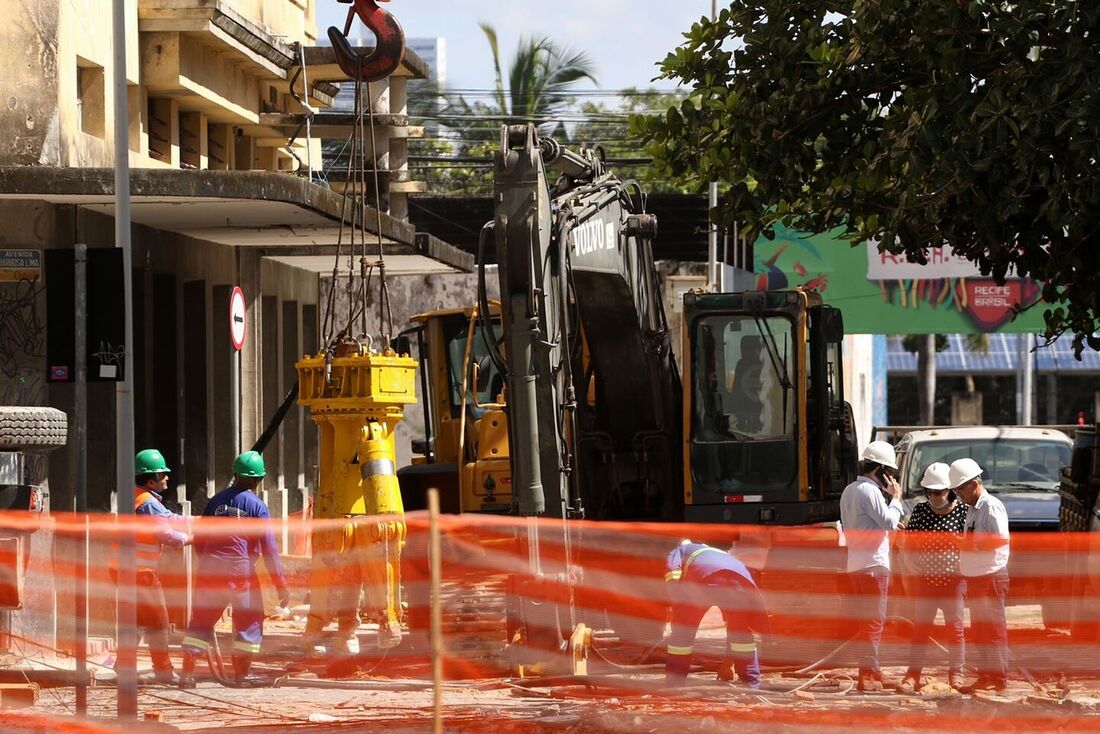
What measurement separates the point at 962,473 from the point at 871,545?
2.80ft

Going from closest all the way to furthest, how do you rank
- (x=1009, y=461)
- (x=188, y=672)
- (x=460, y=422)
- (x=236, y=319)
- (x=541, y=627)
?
(x=541, y=627) < (x=188, y=672) < (x=460, y=422) < (x=236, y=319) < (x=1009, y=461)

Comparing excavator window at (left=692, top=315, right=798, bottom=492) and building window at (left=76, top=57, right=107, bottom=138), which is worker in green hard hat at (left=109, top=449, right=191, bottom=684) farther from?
building window at (left=76, top=57, right=107, bottom=138)

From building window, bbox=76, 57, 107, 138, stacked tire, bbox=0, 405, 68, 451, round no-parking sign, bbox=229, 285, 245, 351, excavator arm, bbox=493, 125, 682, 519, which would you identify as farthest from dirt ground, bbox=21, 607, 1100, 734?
building window, bbox=76, 57, 107, 138

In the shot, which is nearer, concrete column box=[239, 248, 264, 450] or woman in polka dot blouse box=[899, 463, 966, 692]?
woman in polka dot blouse box=[899, 463, 966, 692]

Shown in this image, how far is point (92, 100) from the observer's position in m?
18.0

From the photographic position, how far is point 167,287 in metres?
20.2

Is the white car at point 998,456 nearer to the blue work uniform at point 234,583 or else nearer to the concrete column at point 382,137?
the concrete column at point 382,137

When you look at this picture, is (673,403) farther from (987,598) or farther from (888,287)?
(888,287)

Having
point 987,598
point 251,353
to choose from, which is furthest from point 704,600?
point 251,353

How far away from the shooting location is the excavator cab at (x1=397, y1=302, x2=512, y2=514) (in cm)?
1458

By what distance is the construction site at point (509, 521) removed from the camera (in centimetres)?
1062

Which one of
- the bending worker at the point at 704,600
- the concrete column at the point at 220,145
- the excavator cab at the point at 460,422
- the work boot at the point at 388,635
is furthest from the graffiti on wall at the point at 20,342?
the concrete column at the point at 220,145

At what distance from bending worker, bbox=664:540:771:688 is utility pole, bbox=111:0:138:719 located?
3.18m

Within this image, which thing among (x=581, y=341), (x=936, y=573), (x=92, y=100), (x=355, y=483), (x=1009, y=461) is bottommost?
(x=936, y=573)
